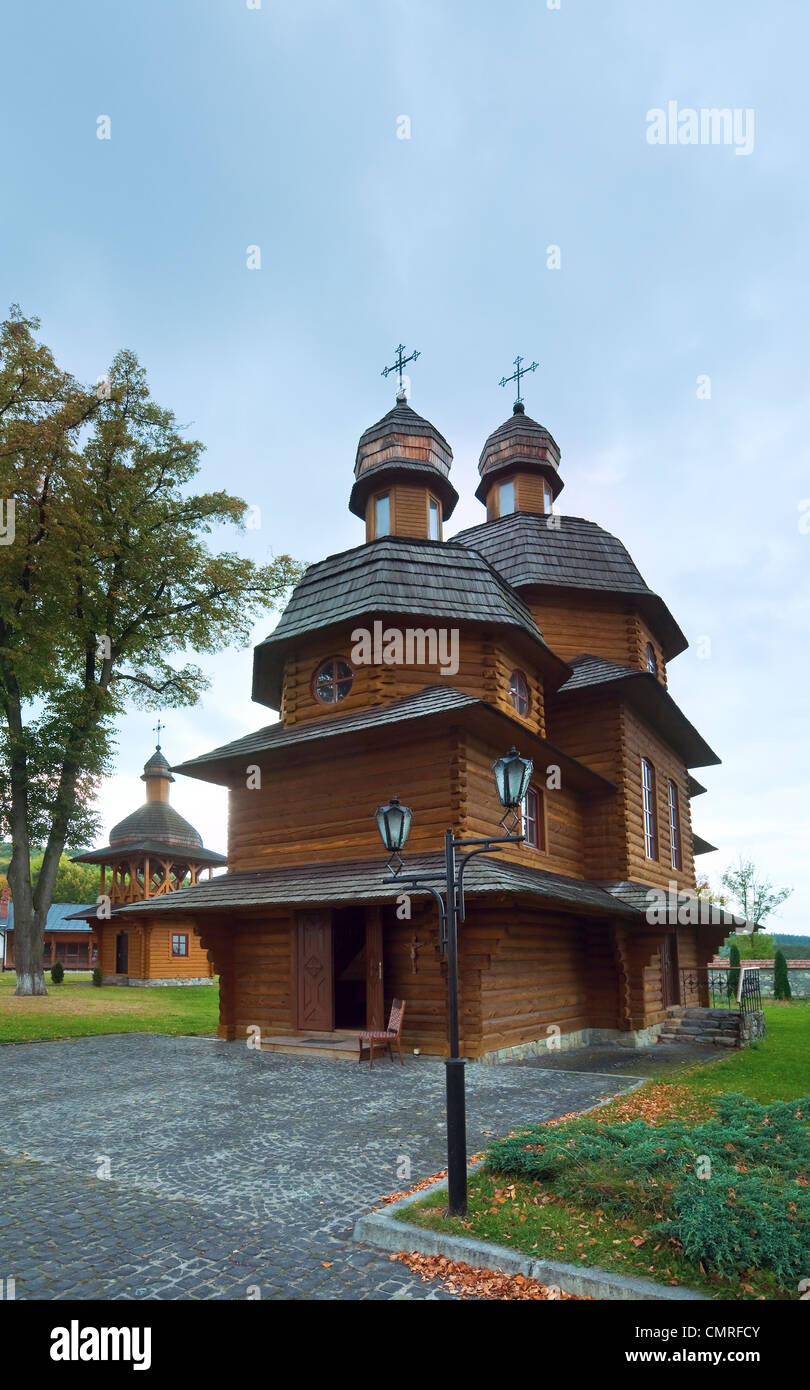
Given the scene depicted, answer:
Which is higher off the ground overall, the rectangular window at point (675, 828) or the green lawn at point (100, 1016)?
the rectangular window at point (675, 828)

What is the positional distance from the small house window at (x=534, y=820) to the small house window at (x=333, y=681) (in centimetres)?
396

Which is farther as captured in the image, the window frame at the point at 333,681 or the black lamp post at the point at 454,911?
the window frame at the point at 333,681

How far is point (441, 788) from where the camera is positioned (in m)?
13.1

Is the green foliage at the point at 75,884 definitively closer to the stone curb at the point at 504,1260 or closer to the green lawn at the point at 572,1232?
the green lawn at the point at 572,1232

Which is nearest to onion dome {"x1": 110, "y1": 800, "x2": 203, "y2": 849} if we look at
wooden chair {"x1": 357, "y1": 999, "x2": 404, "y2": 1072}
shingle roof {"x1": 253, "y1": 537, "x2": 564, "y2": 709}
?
shingle roof {"x1": 253, "y1": 537, "x2": 564, "y2": 709}

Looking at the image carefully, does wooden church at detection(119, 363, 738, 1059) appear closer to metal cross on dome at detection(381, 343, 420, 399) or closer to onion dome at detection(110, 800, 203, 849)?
metal cross on dome at detection(381, 343, 420, 399)

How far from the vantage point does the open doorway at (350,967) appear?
54.1 ft

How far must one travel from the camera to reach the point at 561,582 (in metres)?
19.4

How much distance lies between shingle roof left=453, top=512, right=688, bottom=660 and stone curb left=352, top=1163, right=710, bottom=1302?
608 inches

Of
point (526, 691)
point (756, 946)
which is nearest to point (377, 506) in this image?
point (526, 691)

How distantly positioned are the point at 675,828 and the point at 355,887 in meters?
12.5

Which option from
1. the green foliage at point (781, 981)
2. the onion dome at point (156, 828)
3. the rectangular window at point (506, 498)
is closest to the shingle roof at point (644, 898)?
the rectangular window at point (506, 498)
